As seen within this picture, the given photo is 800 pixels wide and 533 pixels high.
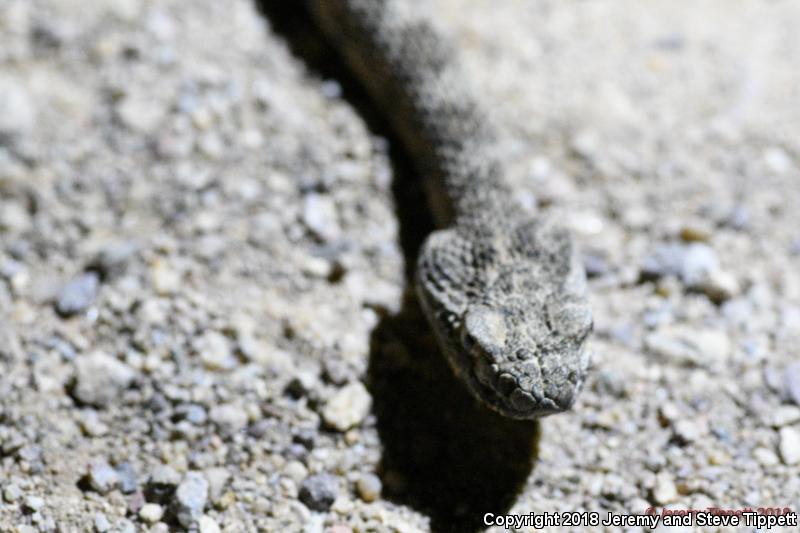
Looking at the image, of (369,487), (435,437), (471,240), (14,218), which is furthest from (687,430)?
(14,218)

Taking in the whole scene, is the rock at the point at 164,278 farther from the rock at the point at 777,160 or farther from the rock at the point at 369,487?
the rock at the point at 777,160

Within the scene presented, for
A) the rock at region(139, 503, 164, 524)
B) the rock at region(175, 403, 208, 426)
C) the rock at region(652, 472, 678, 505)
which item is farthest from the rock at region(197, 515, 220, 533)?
the rock at region(652, 472, 678, 505)

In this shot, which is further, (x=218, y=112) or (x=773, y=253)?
(x=218, y=112)

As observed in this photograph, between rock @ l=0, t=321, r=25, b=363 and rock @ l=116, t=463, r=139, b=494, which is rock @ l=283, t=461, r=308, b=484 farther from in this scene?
rock @ l=0, t=321, r=25, b=363

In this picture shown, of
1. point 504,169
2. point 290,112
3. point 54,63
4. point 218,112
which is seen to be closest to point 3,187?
point 54,63

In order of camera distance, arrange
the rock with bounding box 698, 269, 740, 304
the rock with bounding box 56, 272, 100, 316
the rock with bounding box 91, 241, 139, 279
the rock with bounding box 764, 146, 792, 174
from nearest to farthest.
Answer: the rock with bounding box 56, 272, 100, 316 → the rock with bounding box 91, 241, 139, 279 → the rock with bounding box 698, 269, 740, 304 → the rock with bounding box 764, 146, 792, 174

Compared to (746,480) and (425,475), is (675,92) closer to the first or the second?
(746,480)

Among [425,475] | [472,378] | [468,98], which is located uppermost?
[468,98]
